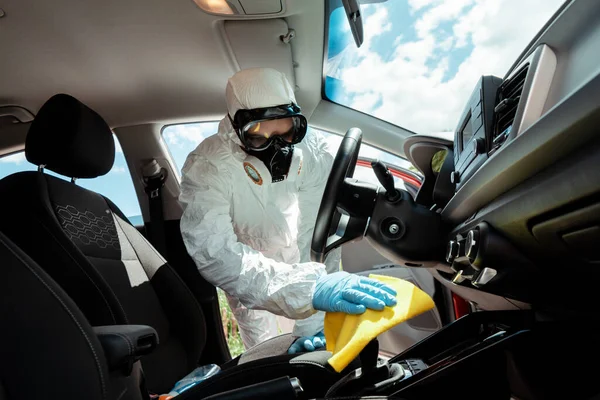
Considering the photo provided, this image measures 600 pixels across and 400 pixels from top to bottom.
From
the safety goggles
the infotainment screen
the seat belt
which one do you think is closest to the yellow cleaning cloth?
the infotainment screen

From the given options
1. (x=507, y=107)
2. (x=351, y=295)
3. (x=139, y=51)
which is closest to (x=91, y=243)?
(x=139, y=51)

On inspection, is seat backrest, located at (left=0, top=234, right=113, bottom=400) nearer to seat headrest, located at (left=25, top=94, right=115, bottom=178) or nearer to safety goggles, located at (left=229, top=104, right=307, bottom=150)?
seat headrest, located at (left=25, top=94, right=115, bottom=178)

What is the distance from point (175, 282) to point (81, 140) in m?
0.60

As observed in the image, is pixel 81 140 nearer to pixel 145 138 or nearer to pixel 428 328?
pixel 145 138

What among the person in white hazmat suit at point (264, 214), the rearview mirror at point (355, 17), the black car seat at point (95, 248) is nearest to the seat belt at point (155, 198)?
the person in white hazmat suit at point (264, 214)

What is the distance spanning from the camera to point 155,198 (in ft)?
8.13

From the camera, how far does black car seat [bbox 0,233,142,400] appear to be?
844 mm

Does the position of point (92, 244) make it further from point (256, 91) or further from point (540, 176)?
point (540, 176)

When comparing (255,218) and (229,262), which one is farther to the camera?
(255,218)

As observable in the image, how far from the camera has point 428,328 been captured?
1.88 metres

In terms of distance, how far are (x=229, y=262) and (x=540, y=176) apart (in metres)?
1.00

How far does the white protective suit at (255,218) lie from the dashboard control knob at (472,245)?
1.75ft

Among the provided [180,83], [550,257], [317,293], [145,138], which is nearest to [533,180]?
[550,257]

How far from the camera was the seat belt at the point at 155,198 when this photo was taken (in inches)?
95.1
